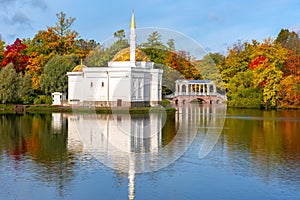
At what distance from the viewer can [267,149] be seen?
75.6 feet

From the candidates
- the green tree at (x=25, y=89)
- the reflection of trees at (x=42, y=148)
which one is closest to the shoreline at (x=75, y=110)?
the green tree at (x=25, y=89)

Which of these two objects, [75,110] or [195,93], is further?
[195,93]

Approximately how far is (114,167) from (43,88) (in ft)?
137

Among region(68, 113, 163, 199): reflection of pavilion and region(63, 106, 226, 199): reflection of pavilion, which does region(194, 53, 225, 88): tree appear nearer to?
region(63, 106, 226, 199): reflection of pavilion

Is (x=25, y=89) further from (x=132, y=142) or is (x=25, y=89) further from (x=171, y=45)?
(x=132, y=142)

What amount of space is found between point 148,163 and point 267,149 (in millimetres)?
6717

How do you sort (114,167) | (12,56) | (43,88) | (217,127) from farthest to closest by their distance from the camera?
(12,56) → (43,88) → (217,127) → (114,167)

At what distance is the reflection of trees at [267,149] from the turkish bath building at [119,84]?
18538 millimetres

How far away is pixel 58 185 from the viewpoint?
15500 mm

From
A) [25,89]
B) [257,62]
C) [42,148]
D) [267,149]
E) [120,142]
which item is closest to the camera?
[42,148]

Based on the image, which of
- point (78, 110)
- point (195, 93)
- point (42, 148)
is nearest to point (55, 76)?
point (78, 110)

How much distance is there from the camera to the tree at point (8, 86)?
5406 centimetres

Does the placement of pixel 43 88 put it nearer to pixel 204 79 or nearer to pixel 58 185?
pixel 204 79

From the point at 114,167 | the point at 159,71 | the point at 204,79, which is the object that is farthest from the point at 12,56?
the point at 114,167
